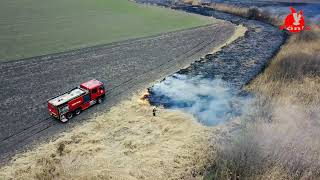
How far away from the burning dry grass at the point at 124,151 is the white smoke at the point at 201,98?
1550mm

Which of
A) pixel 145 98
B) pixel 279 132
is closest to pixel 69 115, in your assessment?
pixel 145 98

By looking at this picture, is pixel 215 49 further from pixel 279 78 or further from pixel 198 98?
pixel 198 98

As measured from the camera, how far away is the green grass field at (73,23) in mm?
39688

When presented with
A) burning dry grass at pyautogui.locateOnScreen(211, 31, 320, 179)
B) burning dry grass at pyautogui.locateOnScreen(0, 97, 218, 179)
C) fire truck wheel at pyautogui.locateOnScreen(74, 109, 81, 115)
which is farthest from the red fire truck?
burning dry grass at pyautogui.locateOnScreen(211, 31, 320, 179)

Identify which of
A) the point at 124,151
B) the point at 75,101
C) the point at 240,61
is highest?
the point at 240,61

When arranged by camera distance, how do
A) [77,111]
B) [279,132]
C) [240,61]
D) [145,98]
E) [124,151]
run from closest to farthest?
[124,151] → [279,132] → [77,111] → [145,98] → [240,61]

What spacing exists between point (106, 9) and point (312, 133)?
44.8 meters

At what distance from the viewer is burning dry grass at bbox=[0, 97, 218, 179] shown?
19.0 meters

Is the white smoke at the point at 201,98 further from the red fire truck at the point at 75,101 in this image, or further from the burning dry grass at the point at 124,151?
the red fire truck at the point at 75,101

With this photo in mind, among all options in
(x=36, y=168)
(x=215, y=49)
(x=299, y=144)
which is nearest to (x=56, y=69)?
(x=36, y=168)

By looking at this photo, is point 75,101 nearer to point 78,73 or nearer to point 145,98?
point 145,98

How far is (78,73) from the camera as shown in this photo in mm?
32500

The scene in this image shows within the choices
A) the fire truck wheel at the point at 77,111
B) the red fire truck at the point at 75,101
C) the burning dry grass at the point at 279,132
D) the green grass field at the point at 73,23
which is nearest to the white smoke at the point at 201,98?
the burning dry grass at the point at 279,132

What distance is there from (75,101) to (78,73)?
8.58 meters
